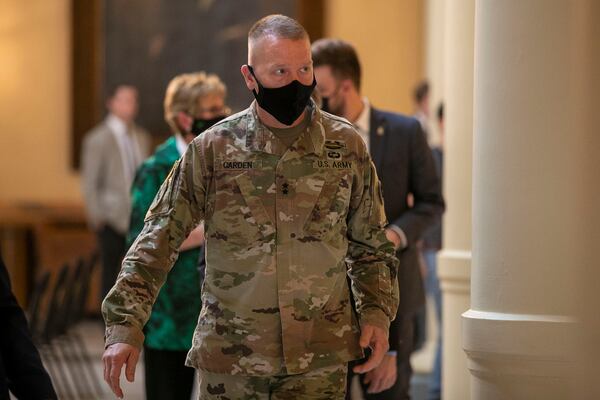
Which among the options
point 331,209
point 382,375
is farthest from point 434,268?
point 331,209

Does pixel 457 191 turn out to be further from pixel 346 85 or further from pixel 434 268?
pixel 434 268

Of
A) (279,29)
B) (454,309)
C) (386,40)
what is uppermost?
(386,40)

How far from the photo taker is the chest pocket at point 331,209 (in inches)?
117

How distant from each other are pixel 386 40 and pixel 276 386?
1012 centimetres

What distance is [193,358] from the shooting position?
3008 mm

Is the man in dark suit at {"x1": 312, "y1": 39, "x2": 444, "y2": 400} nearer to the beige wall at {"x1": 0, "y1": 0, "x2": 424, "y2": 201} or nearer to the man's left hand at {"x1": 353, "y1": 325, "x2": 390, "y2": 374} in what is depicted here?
the man's left hand at {"x1": 353, "y1": 325, "x2": 390, "y2": 374}

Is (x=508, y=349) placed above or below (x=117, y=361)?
below

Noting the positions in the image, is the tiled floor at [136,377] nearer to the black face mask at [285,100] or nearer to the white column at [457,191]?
the white column at [457,191]

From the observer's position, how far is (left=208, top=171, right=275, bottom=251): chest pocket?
2951mm

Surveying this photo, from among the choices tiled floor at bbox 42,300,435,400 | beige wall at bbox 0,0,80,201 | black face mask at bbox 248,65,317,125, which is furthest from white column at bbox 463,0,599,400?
beige wall at bbox 0,0,80,201

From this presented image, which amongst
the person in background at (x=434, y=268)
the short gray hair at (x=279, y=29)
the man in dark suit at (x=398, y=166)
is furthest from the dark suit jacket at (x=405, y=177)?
the person in background at (x=434, y=268)

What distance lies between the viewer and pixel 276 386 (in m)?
2.95

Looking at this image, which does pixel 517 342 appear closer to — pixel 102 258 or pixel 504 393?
pixel 504 393

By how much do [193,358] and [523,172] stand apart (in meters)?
1.06
